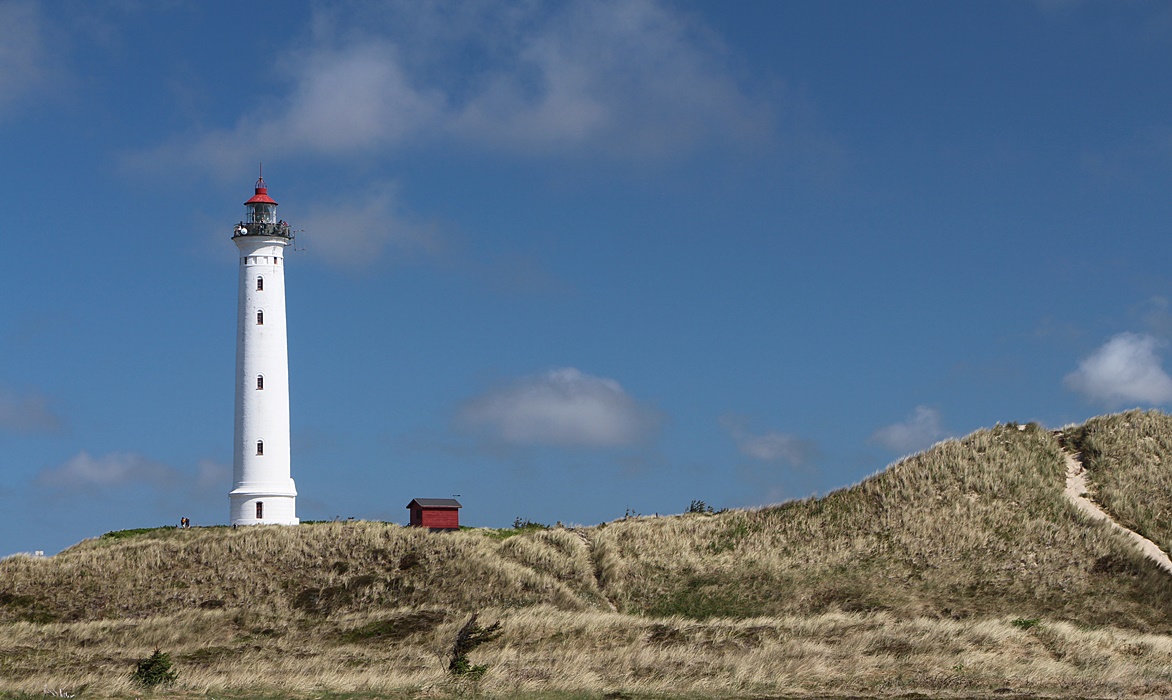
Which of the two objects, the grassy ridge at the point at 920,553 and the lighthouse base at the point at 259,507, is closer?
the grassy ridge at the point at 920,553

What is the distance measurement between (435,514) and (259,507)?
8.98m

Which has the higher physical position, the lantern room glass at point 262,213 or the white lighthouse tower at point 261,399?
the lantern room glass at point 262,213

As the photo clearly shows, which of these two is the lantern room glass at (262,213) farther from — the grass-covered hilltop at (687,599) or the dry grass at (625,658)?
the dry grass at (625,658)

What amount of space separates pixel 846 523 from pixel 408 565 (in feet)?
62.5

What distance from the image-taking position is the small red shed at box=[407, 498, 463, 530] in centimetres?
6316

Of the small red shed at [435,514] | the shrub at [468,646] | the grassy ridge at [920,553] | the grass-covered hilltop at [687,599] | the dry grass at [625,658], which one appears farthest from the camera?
the small red shed at [435,514]

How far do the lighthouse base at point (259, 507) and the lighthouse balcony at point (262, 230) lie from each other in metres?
13.4

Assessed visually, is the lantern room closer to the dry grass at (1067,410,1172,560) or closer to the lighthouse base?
the lighthouse base

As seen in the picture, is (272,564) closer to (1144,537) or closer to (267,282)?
(267,282)

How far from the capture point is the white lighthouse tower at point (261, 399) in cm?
6450

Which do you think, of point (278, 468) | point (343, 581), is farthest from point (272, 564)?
point (278, 468)

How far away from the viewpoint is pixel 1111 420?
60.8 metres

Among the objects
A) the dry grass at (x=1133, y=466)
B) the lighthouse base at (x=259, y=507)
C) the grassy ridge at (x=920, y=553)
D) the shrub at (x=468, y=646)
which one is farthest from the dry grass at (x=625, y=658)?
the lighthouse base at (x=259, y=507)

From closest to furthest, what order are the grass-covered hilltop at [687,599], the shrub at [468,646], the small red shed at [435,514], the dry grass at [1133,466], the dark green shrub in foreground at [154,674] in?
the dark green shrub in foreground at [154,674], the shrub at [468,646], the grass-covered hilltop at [687,599], the dry grass at [1133,466], the small red shed at [435,514]
